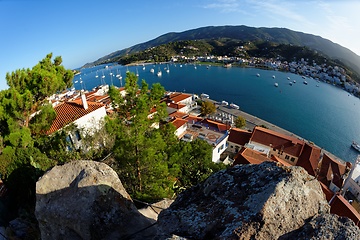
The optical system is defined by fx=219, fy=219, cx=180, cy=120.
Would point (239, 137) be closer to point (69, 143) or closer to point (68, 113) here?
point (68, 113)

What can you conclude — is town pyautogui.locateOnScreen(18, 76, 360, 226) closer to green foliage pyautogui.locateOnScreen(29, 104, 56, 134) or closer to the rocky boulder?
green foliage pyautogui.locateOnScreen(29, 104, 56, 134)

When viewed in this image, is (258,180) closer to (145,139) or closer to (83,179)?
(83,179)

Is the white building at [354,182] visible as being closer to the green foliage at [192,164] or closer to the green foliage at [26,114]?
the green foliage at [192,164]

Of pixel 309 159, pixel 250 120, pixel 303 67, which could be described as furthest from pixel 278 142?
pixel 303 67

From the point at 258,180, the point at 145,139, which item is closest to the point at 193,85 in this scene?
the point at 145,139

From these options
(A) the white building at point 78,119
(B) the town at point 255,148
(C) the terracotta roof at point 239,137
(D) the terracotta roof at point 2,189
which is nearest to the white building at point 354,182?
(B) the town at point 255,148

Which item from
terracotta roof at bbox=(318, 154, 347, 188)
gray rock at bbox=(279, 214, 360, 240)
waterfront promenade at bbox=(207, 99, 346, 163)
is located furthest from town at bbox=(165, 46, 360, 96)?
gray rock at bbox=(279, 214, 360, 240)

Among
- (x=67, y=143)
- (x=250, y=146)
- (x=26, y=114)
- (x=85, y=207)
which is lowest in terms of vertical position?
(x=250, y=146)
